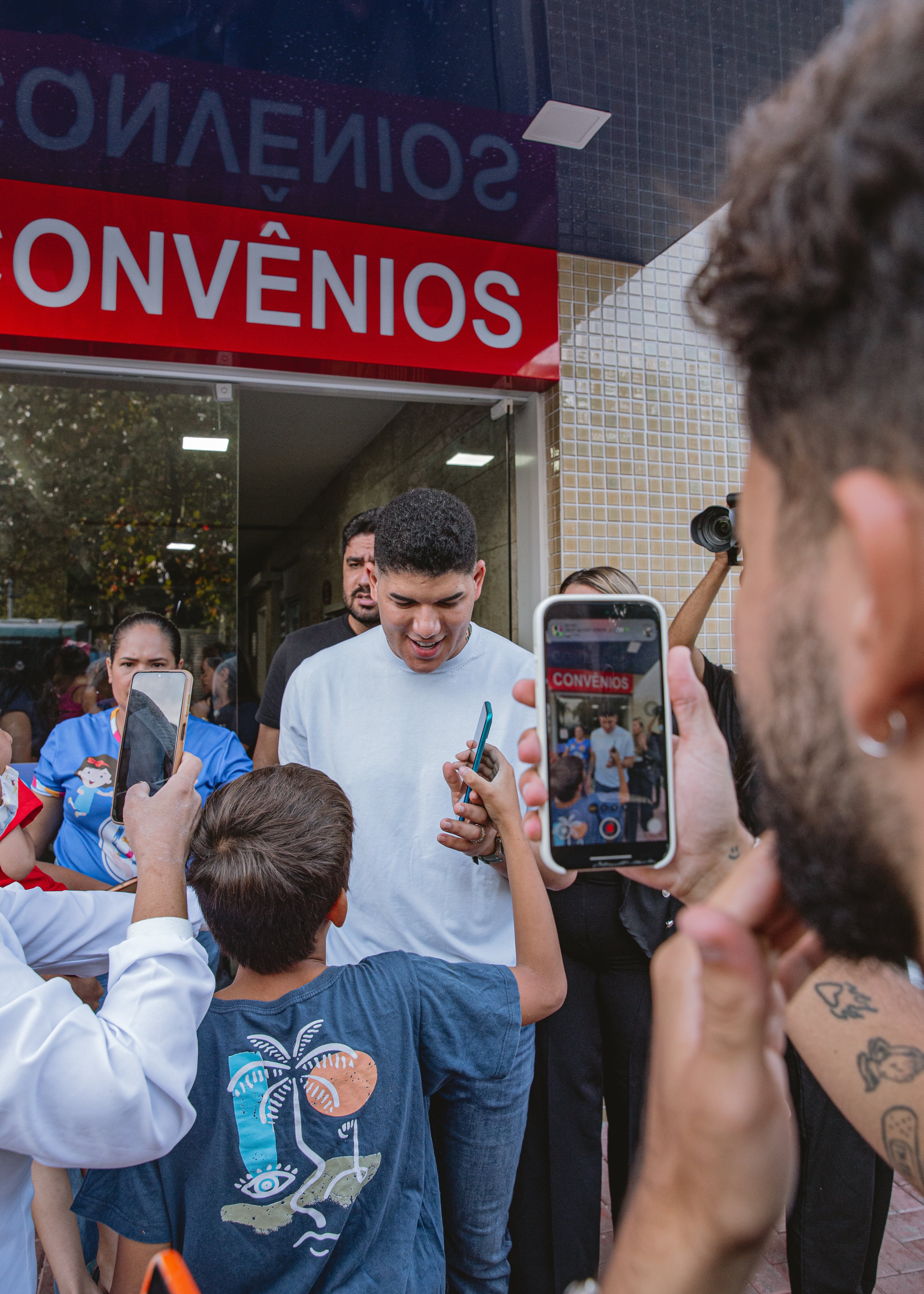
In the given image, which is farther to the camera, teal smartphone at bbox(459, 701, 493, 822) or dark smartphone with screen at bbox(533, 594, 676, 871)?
teal smartphone at bbox(459, 701, 493, 822)

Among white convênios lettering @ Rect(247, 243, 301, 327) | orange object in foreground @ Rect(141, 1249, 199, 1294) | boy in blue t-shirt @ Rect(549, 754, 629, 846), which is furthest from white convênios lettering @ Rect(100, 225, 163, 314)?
orange object in foreground @ Rect(141, 1249, 199, 1294)

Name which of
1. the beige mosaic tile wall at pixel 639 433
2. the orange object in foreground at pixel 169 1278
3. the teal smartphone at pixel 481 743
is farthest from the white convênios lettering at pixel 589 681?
the beige mosaic tile wall at pixel 639 433

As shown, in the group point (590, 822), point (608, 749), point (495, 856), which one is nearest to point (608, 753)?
point (608, 749)

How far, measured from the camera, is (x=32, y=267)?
3.31m

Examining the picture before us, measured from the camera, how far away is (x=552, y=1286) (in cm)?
236

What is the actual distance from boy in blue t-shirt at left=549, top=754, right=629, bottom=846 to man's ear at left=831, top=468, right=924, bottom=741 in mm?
743

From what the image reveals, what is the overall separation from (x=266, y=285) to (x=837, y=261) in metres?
3.48

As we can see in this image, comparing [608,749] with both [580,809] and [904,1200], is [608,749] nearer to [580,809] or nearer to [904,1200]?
[580,809]

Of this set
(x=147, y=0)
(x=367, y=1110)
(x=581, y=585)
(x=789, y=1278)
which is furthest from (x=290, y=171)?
(x=789, y=1278)

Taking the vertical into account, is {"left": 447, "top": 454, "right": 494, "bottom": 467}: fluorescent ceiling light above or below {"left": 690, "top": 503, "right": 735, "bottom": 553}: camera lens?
above

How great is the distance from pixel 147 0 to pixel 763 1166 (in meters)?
3.18

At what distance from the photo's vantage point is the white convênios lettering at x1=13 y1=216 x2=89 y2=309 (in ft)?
10.8

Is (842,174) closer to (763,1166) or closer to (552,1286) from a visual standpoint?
(763,1166)

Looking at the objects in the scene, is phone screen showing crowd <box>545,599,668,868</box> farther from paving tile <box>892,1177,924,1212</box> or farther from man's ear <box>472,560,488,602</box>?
paving tile <box>892,1177,924,1212</box>
